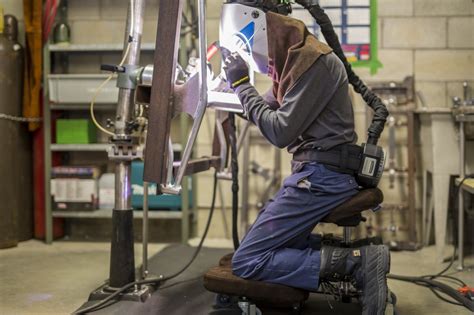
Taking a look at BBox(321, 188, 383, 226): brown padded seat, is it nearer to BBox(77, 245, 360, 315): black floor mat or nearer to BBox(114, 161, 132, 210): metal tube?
BBox(77, 245, 360, 315): black floor mat

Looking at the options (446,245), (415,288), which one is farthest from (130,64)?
(446,245)

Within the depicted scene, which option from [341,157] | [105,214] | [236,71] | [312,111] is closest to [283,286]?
[341,157]

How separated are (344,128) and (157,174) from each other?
827 mm

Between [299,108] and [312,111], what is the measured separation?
0.06 m

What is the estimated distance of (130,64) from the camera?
8.88 ft

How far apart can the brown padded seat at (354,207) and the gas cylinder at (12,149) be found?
259 centimetres

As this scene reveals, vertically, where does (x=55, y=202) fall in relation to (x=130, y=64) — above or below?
below

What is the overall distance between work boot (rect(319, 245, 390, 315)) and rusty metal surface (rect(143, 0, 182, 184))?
80cm

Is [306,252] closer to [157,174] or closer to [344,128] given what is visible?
[344,128]

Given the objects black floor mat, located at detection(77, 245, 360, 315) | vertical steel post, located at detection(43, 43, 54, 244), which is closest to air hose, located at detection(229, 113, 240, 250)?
black floor mat, located at detection(77, 245, 360, 315)

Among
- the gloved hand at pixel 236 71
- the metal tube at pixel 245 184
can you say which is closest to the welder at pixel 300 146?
the gloved hand at pixel 236 71

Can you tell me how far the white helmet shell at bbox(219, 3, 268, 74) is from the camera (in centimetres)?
237

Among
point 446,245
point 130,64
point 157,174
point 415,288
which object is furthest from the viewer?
point 446,245

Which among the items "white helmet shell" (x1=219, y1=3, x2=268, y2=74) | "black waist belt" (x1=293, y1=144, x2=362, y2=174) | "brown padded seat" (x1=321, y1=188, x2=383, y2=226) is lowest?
"brown padded seat" (x1=321, y1=188, x2=383, y2=226)
